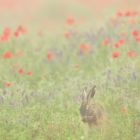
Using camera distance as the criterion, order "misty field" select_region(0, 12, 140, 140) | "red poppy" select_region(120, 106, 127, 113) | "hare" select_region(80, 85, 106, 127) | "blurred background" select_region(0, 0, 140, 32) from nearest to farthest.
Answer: "misty field" select_region(0, 12, 140, 140)
"hare" select_region(80, 85, 106, 127)
"red poppy" select_region(120, 106, 127, 113)
"blurred background" select_region(0, 0, 140, 32)

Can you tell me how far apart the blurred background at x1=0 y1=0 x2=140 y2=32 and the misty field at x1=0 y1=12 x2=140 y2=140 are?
519 centimetres

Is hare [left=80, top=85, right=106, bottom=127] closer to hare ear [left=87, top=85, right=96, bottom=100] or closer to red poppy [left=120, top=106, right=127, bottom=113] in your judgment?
hare ear [left=87, top=85, right=96, bottom=100]

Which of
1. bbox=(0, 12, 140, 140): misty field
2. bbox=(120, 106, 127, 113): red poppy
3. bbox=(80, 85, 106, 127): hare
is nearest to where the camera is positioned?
bbox=(0, 12, 140, 140): misty field

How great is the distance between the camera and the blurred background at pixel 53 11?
1812cm

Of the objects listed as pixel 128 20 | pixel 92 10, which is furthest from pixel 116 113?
pixel 92 10

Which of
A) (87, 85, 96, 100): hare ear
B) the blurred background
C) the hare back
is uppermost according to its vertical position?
the blurred background

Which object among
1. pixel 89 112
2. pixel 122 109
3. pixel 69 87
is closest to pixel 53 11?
pixel 69 87

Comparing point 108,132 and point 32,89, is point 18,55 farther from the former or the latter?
point 108,132

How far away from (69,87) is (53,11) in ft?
32.9

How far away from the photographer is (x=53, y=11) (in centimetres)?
1912

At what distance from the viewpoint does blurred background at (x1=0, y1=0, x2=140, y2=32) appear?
714 inches

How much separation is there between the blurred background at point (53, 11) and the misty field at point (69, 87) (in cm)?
519

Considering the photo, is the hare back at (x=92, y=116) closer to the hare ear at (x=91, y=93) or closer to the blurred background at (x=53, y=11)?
the hare ear at (x=91, y=93)

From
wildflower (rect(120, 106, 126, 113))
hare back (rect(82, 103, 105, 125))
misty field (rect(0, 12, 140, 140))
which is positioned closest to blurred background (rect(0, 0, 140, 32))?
misty field (rect(0, 12, 140, 140))
